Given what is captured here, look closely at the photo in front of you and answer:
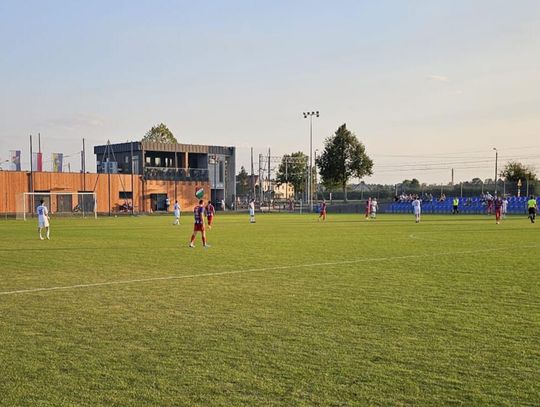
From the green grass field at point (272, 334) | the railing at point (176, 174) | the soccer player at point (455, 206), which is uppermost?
the railing at point (176, 174)

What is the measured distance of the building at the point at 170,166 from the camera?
7088 cm

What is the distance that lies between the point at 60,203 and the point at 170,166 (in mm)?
20860

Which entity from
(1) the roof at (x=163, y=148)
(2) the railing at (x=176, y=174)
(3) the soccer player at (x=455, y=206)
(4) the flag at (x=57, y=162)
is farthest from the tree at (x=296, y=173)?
(4) the flag at (x=57, y=162)

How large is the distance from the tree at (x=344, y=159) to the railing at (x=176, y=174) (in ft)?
58.0

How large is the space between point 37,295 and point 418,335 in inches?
272

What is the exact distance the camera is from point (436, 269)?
1344 cm

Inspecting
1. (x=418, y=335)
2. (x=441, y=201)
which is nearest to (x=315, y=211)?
(x=441, y=201)

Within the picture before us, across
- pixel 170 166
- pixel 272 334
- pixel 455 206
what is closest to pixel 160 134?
pixel 170 166

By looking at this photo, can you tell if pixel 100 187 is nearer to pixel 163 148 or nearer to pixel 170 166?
pixel 163 148

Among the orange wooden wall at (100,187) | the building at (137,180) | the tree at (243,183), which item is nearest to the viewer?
the orange wooden wall at (100,187)

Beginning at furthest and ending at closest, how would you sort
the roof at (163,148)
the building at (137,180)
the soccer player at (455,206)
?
the roof at (163,148)
the building at (137,180)
the soccer player at (455,206)

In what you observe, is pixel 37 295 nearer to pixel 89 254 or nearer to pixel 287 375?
pixel 287 375

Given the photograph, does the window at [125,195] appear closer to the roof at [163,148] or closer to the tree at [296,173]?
the roof at [163,148]

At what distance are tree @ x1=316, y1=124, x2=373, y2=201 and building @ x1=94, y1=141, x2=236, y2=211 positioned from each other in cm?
1406
